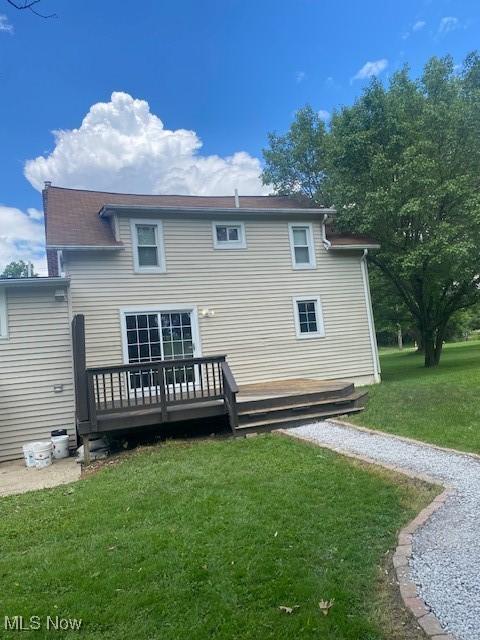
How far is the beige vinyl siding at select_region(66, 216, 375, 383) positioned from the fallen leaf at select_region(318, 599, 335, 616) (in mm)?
7991

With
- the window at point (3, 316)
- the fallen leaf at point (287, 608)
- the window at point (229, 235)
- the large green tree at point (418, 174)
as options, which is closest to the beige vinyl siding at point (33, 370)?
the window at point (3, 316)

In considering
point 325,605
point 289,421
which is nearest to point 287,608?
point 325,605

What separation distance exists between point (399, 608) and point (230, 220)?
10.0 m

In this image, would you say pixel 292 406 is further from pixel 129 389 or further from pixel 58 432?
pixel 58 432

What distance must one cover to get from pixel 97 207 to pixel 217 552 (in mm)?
10734

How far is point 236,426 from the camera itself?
24.5 ft

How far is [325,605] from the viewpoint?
245 centimetres

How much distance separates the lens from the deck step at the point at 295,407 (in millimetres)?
7671

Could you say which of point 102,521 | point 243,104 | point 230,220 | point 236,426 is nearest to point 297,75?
point 243,104

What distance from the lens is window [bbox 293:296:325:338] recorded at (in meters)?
11.8

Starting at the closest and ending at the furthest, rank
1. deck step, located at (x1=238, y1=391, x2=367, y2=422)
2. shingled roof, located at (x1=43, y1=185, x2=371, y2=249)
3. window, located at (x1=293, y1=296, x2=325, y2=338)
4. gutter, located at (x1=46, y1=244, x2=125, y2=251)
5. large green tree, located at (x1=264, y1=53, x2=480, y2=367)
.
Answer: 1. deck step, located at (x1=238, y1=391, x2=367, y2=422)
2. gutter, located at (x1=46, y1=244, x2=125, y2=251)
3. shingled roof, located at (x1=43, y1=185, x2=371, y2=249)
4. window, located at (x1=293, y1=296, x2=325, y2=338)
5. large green tree, located at (x1=264, y1=53, x2=480, y2=367)

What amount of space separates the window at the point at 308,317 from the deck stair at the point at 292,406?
3.12 meters

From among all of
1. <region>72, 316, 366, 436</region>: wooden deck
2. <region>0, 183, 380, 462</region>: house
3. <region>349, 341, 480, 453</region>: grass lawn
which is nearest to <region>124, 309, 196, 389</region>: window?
<region>0, 183, 380, 462</region>: house

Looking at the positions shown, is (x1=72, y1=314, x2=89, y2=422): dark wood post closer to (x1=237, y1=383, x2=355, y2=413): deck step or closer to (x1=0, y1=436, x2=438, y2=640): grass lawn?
(x1=0, y1=436, x2=438, y2=640): grass lawn
